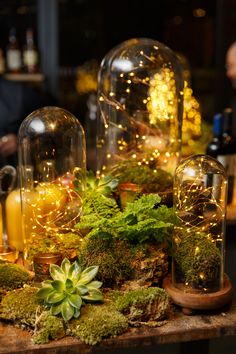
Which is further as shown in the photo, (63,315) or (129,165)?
(129,165)

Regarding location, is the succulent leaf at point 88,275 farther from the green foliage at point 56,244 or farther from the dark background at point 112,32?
the dark background at point 112,32

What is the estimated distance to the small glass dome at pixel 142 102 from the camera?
2.18 m

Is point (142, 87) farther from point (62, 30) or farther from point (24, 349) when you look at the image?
point (62, 30)

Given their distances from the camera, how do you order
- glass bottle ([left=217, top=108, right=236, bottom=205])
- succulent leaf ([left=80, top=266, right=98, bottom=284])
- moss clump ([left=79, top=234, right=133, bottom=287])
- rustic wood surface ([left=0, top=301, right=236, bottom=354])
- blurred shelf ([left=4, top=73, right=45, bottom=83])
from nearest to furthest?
rustic wood surface ([left=0, top=301, right=236, bottom=354]) → succulent leaf ([left=80, top=266, right=98, bottom=284]) → moss clump ([left=79, top=234, right=133, bottom=287]) → glass bottle ([left=217, top=108, right=236, bottom=205]) → blurred shelf ([left=4, top=73, right=45, bottom=83])

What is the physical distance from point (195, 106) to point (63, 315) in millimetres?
1643

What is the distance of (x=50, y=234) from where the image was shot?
173 centimetres

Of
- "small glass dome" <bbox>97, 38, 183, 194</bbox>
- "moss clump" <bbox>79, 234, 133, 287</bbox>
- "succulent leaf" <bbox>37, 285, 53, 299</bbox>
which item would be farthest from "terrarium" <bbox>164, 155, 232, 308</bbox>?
"small glass dome" <bbox>97, 38, 183, 194</bbox>

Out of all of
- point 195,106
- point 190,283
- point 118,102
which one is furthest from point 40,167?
point 195,106

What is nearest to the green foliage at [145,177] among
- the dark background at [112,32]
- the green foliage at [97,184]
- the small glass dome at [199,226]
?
the green foliage at [97,184]

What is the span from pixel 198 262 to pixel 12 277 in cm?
51

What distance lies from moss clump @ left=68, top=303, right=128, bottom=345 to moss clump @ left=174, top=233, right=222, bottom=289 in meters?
0.22

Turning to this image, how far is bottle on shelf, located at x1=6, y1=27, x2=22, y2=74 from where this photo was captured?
4.16 meters

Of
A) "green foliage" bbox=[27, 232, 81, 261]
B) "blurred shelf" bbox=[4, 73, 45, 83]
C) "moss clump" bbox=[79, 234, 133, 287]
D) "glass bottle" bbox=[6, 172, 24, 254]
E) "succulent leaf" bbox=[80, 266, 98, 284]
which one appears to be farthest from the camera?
"blurred shelf" bbox=[4, 73, 45, 83]

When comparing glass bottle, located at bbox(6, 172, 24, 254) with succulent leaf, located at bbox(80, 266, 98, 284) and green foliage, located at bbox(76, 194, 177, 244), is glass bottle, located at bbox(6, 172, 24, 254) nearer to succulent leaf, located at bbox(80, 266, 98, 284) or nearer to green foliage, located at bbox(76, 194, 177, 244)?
green foliage, located at bbox(76, 194, 177, 244)
